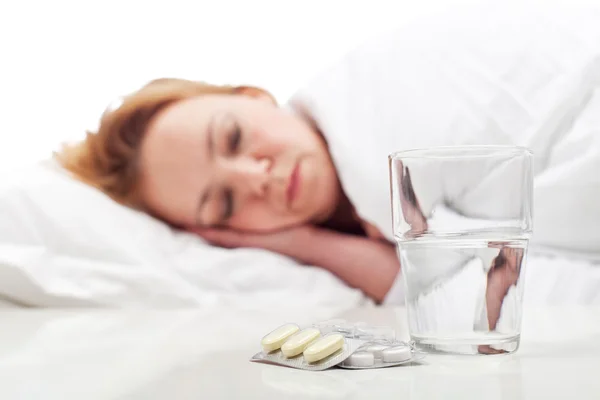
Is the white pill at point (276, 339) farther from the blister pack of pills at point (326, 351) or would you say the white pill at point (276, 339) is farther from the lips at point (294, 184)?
the lips at point (294, 184)

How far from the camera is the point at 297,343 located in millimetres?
386

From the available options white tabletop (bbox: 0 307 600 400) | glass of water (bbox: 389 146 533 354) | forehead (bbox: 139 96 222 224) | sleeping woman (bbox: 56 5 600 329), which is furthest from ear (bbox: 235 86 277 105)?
glass of water (bbox: 389 146 533 354)

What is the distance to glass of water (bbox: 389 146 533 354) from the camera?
412 mm

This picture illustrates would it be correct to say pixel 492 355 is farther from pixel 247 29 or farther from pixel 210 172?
pixel 247 29

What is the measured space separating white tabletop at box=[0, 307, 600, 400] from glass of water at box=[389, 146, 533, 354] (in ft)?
0.07

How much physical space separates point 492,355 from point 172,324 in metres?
0.32

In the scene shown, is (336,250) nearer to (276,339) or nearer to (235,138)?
(235,138)

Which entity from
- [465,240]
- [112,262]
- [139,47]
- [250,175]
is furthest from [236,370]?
[139,47]

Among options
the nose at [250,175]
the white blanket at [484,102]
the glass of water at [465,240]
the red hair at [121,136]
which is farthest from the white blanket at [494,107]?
the glass of water at [465,240]

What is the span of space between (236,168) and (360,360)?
0.84 m

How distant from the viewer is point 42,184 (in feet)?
3.61

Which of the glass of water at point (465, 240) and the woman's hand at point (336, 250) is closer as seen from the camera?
the glass of water at point (465, 240)

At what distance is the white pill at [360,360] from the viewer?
38 centimetres

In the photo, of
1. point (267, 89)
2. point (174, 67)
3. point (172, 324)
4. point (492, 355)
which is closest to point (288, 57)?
point (267, 89)
